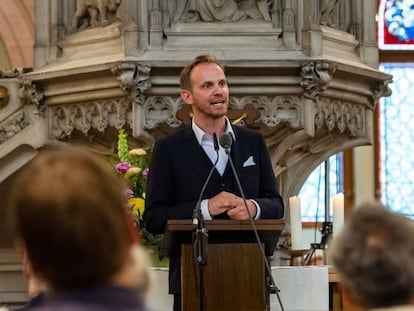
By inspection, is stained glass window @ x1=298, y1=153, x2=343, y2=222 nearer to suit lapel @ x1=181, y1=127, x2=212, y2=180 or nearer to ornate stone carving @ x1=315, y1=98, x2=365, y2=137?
ornate stone carving @ x1=315, y1=98, x2=365, y2=137

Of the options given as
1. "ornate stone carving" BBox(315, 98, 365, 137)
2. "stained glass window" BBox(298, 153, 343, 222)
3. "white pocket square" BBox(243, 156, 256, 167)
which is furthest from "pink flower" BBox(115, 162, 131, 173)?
"stained glass window" BBox(298, 153, 343, 222)

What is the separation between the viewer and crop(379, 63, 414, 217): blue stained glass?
1202 cm

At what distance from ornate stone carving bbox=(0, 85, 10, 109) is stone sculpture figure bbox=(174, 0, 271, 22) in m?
1.43

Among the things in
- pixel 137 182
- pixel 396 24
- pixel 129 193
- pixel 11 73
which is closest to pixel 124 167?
pixel 137 182

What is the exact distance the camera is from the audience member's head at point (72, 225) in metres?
1.84

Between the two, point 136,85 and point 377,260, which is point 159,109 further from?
point 377,260

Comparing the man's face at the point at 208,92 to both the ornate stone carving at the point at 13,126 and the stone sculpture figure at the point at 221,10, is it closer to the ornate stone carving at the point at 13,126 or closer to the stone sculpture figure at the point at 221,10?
the stone sculpture figure at the point at 221,10

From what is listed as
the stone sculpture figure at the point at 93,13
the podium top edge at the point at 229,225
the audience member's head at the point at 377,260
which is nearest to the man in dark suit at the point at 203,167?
the podium top edge at the point at 229,225

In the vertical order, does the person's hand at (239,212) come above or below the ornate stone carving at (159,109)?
below

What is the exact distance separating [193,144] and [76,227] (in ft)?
10.3

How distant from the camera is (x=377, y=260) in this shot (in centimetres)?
222

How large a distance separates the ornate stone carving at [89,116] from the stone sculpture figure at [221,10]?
0.70m

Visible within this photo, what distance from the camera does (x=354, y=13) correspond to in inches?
327

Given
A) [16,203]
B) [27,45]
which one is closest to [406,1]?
[27,45]
